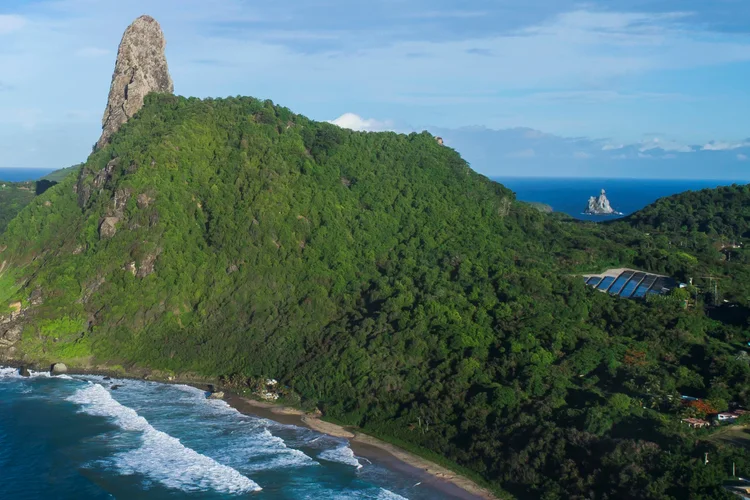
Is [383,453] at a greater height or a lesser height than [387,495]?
greater

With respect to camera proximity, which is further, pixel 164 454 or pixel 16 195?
pixel 16 195

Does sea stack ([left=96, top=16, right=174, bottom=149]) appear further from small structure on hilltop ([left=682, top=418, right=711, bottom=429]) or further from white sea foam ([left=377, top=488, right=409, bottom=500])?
small structure on hilltop ([left=682, top=418, right=711, bottom=429])

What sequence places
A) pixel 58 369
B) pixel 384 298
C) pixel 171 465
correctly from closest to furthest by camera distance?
pixel 171 465 → pixel 58 369 → pixel 384 298

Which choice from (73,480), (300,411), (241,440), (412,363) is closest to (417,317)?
(412,363)

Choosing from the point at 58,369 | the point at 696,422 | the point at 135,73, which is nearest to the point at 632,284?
the point at 696,422

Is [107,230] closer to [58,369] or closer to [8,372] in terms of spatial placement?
[58,369]

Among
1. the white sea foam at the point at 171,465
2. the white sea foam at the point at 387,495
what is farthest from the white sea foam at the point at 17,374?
the white sea foam at the point at 387,495

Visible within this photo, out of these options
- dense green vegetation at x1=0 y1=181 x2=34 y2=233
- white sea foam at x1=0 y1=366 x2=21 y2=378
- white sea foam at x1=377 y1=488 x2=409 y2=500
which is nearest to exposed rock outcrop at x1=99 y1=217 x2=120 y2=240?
white sea foam at x1=0 y1=366 x2=21 y2=378

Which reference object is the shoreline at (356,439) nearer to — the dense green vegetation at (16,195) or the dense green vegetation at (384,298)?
the dense green vegetation at (384,298)
